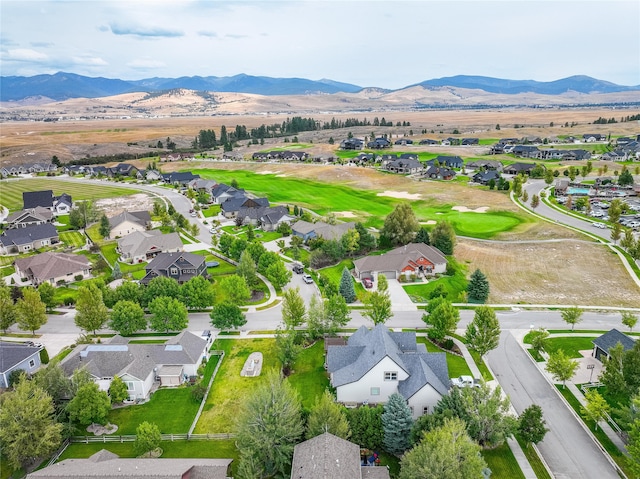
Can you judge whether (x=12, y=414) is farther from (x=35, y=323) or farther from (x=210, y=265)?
(x=210, y=265)

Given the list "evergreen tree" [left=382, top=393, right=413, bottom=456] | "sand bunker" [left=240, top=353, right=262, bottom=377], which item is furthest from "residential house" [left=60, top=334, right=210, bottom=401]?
"evergreen tree" [left=382, top=393, right=413, bottom=456]

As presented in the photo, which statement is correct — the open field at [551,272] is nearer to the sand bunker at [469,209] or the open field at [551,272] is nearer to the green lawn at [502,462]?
the sand bunker at [469,209]

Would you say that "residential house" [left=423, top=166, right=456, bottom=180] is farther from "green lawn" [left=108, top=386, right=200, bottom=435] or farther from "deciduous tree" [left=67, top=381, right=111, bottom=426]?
"deciduous tree" [left=67, top=381, right=111, bottom=426]

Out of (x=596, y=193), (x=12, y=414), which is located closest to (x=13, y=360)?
(x=12, y=414)

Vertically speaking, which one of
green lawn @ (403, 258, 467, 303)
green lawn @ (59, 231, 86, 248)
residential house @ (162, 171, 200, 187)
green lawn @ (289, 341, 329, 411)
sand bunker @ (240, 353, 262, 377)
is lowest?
green lawn @ (59, 231, 86, 248)

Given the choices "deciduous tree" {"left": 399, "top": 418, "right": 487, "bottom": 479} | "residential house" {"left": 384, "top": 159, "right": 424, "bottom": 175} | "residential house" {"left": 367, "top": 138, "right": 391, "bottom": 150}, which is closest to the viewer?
"deciduous tree" {"left": 399, "top": 418, "right": 487, "bottom": 479}

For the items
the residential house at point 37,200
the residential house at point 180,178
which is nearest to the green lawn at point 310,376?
the residential house at point 37,200

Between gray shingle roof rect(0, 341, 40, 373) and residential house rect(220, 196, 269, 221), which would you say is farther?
residential house rect(220, 196, 269, 221)
